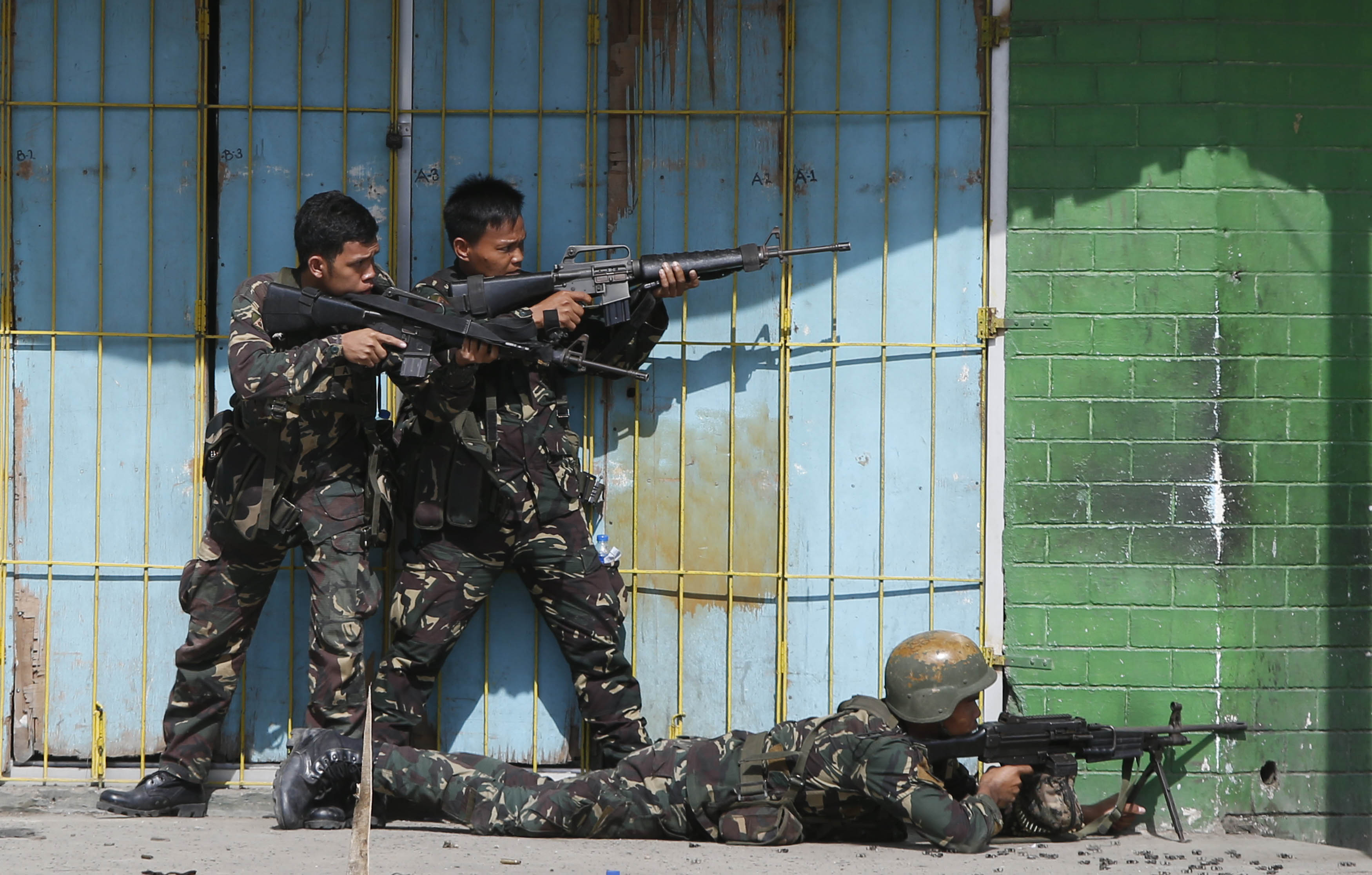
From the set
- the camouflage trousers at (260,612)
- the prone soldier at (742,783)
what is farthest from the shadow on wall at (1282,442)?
the camouflage trousers at (260,612)

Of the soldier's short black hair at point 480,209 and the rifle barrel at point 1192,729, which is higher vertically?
the soldier's short black hair at point 480,209

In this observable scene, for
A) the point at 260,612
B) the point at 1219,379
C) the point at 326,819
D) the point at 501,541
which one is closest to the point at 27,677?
the point at 260,612

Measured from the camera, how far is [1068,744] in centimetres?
471

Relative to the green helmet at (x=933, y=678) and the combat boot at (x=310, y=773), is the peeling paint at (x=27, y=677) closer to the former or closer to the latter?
the combat boot at (x=310, y=773)

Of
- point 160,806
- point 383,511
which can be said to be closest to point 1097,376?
point 383,511

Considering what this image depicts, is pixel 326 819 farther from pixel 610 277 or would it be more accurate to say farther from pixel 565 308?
pixel 610 277

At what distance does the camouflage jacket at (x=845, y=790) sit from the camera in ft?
14.2

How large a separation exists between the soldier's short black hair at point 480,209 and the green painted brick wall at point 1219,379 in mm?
1921

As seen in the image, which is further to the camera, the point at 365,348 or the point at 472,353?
the point at 472,353

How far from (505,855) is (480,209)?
7.49 ft

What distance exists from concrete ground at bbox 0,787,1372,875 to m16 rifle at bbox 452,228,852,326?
1862 millimetres

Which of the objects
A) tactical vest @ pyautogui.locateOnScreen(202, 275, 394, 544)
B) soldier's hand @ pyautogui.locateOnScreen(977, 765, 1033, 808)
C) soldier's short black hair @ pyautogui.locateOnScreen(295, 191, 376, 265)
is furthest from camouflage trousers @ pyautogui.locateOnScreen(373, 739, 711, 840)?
soldier's short black hair @ pyautogui.locateOnScreen(295, 191, 376, 265)

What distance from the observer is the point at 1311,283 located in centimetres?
515

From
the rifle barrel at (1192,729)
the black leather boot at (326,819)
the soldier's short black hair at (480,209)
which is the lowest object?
the black leather boot at (326,819)
